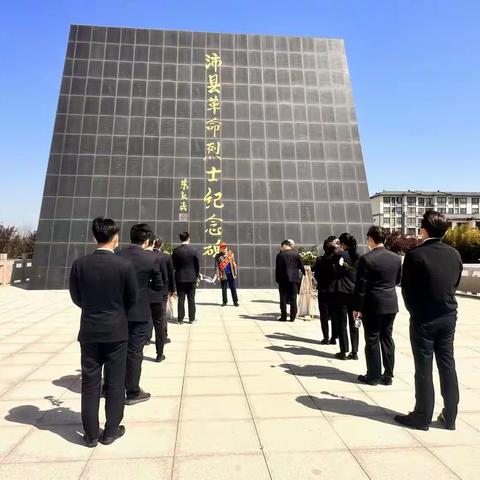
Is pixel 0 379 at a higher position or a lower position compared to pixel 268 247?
lower

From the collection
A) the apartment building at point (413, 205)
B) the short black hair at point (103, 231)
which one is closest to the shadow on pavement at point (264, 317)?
the short black hair at point (103, 231)

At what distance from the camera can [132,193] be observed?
17.3 meters

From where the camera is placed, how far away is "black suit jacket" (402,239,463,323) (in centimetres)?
379

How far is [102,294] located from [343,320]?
4213 mm

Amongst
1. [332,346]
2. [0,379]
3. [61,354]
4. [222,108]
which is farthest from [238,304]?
[222,108]

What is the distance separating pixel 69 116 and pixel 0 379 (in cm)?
1573

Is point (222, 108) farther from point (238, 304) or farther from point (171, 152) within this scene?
point (238, 304)

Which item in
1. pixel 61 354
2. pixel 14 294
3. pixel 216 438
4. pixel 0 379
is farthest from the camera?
pixel 14 294

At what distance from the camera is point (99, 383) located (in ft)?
11.3

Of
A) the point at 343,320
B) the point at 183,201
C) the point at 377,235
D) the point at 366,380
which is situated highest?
the point at 183,201

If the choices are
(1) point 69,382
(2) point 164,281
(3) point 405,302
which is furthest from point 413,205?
(1) point 69,382

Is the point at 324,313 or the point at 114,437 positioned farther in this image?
the point at 324,313

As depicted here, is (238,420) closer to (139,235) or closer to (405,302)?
(405,302)

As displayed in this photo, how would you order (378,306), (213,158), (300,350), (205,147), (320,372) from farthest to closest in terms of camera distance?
(205,147) < (213,158) < (300,350) < (320,372) < (378,306)
